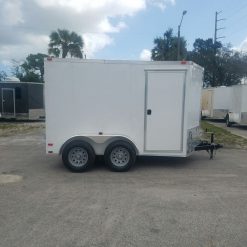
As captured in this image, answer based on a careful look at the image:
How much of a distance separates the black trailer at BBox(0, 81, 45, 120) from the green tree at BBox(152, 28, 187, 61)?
70.6 ft

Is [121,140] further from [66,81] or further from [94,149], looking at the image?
[66,81]

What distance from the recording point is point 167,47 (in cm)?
4325

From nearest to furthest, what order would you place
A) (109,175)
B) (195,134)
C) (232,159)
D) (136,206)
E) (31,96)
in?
(136,206)
(109,175)
(195,134)
(232,159)
(31,96)

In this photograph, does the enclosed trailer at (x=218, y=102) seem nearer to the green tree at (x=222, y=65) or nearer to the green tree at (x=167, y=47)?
the green tree at (x=167, y=47)

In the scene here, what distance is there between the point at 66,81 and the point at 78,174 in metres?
2.21

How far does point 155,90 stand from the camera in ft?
27.7

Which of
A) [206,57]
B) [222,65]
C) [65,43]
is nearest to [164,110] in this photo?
[65,43]

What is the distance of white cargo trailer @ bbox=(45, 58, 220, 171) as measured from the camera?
27.4ft

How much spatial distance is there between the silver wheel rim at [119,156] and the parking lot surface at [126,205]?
347mm

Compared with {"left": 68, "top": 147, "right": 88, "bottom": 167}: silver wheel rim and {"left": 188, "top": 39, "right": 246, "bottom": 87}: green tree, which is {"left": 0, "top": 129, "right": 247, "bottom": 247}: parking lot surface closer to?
{"left": 68, "top": 147, "right": 88, "bottom": 167}: silver wheel rim

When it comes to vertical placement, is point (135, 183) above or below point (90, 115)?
below

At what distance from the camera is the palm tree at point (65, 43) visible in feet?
129

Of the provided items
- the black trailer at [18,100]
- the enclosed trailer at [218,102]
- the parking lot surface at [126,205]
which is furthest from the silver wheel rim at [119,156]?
the enclosed trailer at [218,102]

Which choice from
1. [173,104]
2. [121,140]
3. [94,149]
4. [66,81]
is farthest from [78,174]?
[173,104]
